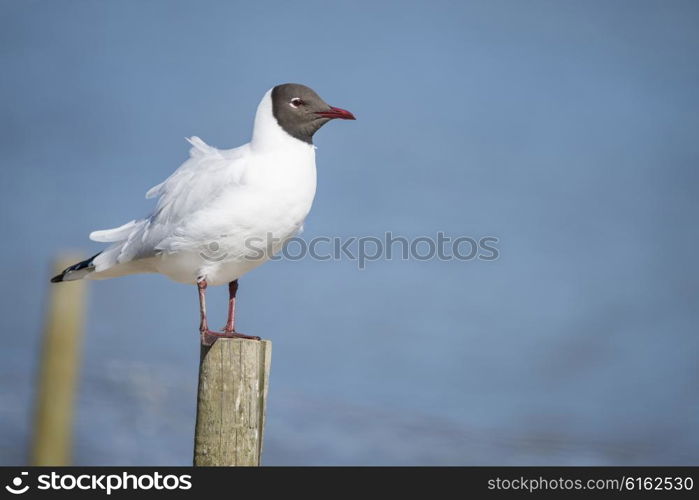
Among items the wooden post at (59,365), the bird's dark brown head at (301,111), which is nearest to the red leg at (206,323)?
the bird's dark brown head at (301,111)

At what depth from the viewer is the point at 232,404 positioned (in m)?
6.30

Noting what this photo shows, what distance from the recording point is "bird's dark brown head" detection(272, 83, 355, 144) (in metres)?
7.16

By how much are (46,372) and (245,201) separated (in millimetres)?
2444

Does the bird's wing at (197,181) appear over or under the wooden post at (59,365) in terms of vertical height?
over

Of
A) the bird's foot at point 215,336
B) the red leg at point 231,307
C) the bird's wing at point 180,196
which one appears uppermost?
the bird's wing at point 180,196

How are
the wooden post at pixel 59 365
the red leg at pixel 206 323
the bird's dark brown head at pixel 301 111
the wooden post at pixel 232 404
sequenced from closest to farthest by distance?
the wooden post at pixel 59 365, the wooden post at pixel 232 404, the red leg at pixel 206 323, the bird's dark brown head at pixel 301 111

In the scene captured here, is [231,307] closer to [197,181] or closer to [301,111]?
[197,181]

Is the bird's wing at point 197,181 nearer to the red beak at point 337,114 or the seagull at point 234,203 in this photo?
the seagull at point 234,203

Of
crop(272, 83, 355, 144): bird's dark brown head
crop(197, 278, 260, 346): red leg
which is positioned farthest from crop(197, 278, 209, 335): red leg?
crop(272, 83, 355, 144): bird's dark brown head

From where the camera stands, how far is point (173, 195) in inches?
286

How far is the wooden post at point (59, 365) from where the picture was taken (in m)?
4.71

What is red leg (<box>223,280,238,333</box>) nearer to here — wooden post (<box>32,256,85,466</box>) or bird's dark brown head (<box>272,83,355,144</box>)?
bird's dark brown head (<box>272,83,355,144</box>)

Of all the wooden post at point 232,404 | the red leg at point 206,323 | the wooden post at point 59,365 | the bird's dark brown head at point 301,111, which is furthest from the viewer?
the bird's dark brown head at point 301,111
